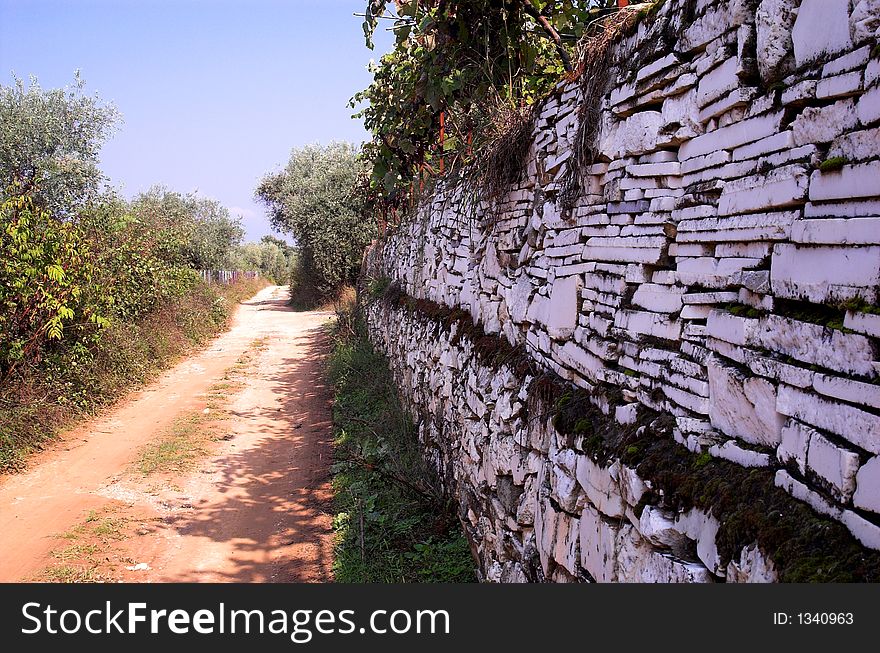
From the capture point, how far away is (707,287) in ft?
7.76

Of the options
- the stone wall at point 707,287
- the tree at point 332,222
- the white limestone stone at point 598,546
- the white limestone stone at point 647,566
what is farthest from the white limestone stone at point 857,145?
the tree at point 332,222

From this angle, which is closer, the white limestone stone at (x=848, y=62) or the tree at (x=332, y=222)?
the white limestone stone at (x=848, y=62)

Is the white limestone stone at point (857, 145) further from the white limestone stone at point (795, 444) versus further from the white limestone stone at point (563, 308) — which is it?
the white limestone stone at point (563, 308)

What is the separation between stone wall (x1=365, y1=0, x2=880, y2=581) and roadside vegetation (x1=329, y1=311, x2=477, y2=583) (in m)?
0.91

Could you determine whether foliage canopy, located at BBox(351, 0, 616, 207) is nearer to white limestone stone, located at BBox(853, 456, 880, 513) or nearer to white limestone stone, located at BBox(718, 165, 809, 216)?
white limestone stone, located at BBox(718, 165, 809, 216)

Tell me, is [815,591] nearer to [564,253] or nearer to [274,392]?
[564,253]

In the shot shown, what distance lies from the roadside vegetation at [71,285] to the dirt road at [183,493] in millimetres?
558

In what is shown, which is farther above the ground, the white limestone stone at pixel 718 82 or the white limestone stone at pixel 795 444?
the white limestone stone at pixel 718 82

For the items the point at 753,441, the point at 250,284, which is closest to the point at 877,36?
the point at 753,441

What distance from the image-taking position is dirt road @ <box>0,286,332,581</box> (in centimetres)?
546

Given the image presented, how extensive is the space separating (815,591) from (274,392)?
432 inches

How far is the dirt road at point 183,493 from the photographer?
5.46 meters

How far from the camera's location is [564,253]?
364 centimetres

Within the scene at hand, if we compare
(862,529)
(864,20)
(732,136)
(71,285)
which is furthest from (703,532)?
(71,285)
